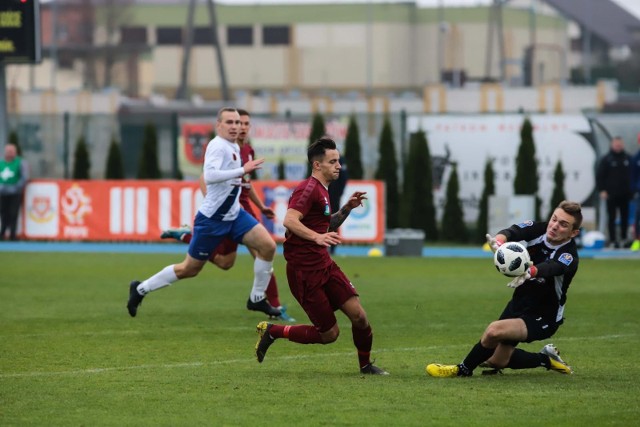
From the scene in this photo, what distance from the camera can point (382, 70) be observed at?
8181cm

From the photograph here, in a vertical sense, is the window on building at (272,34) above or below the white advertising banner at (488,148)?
above

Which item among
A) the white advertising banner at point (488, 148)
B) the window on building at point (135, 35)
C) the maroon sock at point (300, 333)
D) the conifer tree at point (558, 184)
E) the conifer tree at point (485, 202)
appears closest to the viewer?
the maroon sock at point (300, 333)

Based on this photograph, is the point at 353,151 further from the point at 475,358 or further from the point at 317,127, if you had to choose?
the point at 475,358

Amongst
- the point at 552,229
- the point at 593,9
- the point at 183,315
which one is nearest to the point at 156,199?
the point at 183,315

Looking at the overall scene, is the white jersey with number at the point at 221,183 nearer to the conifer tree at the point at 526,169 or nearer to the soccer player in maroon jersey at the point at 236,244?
the soccer player in maroon jersey at the point at 236,244

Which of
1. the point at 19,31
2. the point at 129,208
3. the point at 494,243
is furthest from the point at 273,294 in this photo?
the point at 129,208

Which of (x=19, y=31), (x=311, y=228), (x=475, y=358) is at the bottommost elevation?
(x=475, y=358)

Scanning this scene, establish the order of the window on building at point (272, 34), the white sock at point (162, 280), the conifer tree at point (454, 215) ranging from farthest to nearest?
1. the window on building at point (272, 34)
2. the conifer tree at point (454, 215)
3. the white sock at point (162, 280)

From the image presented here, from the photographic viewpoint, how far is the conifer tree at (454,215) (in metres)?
30.8

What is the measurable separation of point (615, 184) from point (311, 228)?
17374mm

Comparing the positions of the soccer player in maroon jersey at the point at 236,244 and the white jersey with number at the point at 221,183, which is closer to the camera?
the white jersey with number at the point at 221,183

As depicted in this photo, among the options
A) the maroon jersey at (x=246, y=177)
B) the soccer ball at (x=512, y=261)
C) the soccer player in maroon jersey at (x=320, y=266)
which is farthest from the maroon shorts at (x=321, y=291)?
the maroon jersey at (x=246, y=177)

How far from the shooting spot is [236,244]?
15031 mm

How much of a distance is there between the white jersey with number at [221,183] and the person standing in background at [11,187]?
14695 millimetres
